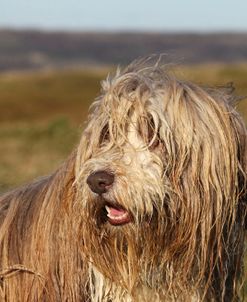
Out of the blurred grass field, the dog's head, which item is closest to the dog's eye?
the dog's head

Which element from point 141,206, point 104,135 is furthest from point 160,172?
point 104,135

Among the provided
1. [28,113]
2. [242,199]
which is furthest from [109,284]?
[28,113]

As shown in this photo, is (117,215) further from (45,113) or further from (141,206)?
(45,113)

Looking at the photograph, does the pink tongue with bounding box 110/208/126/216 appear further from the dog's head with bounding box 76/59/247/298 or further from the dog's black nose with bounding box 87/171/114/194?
the dog's black nose with bounding box 87/171/114/194

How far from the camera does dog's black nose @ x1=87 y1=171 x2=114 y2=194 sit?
5375mm

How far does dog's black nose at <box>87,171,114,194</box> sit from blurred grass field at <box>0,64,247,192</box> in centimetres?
67

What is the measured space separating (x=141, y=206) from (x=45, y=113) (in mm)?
55578

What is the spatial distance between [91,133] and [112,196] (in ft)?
1.50

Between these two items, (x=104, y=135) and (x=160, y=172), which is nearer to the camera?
(x=160, y=172)

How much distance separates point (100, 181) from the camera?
17.6ft

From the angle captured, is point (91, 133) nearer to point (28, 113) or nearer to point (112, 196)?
point (112, 196)

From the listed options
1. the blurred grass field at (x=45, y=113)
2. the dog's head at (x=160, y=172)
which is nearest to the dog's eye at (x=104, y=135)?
the dog's head at (x=160, y=172)

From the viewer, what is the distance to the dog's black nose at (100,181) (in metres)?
5.38

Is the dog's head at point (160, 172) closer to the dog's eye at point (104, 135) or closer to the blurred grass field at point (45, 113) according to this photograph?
the dog's eye at point (104, 135)
